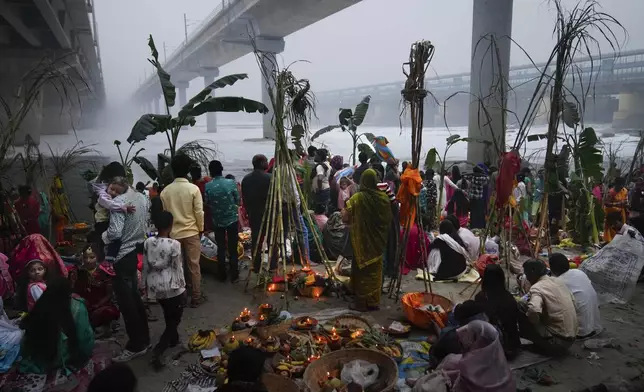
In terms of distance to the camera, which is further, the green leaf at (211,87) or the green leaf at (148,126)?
the green leaf at (211,87)

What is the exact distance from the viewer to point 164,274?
3564 mm

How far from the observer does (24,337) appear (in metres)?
3.06

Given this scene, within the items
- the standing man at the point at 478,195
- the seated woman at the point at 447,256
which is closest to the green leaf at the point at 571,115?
the standing man at the point at 478,195

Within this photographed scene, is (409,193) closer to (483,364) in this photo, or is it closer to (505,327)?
(505,327)

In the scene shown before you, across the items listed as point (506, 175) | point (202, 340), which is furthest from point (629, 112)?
point (202, 340)

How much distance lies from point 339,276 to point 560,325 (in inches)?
102

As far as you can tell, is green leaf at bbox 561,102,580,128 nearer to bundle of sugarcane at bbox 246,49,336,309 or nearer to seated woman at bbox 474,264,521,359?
bundle of sugarcane at bbox 246,49,336,309

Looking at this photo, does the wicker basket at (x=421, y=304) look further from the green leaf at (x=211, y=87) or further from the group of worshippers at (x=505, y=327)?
the green leaf at (x=211, y=87)

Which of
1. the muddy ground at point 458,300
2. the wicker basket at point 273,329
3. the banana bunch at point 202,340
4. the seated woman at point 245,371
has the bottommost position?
the muddy ground at point 458,300

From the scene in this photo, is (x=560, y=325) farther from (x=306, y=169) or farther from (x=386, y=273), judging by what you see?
(x=306, y=169)

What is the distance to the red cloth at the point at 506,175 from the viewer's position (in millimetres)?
4523

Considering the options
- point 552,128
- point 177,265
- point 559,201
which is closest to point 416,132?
point 552,128

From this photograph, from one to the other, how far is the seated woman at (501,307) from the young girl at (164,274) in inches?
94.5

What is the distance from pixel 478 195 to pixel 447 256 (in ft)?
8.05
